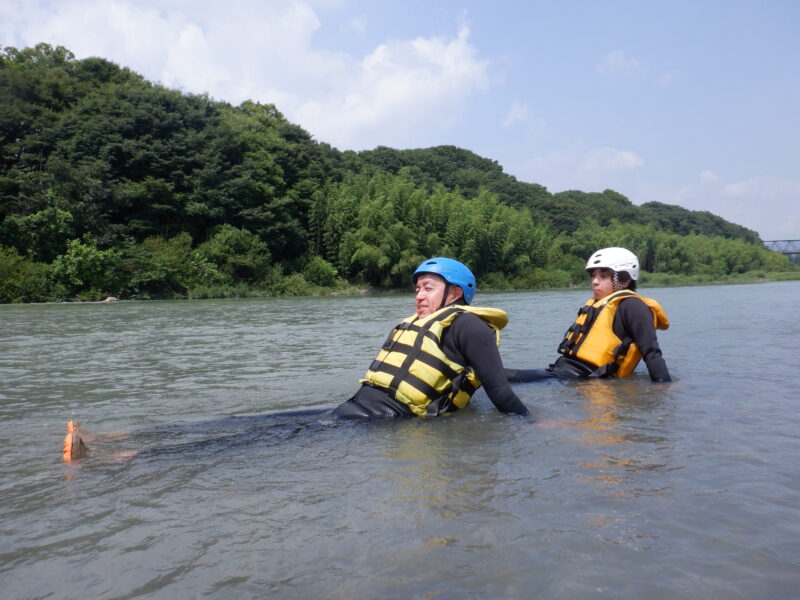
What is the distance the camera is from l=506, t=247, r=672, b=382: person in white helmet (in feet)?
21.2

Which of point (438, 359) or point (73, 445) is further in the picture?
point (438, 359)

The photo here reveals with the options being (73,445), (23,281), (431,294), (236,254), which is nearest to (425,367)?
(431,294)

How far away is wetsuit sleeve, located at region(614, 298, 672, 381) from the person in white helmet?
0.12ft

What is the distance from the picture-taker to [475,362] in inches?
172

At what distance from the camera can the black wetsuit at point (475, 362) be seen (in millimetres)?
4344

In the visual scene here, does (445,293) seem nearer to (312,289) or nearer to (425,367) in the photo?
(425,367)

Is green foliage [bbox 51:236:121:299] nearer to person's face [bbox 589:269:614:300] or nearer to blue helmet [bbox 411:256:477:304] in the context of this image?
person's face [bbox 589:269:614:300]

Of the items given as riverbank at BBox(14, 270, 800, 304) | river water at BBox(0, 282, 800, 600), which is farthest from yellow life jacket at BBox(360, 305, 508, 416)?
riverbank at BBox(14, 270, 800, 304)

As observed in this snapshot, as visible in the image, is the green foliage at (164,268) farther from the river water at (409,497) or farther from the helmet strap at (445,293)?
the helmet strap at (445,293)

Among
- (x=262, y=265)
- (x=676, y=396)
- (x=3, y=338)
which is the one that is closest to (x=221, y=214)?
(x=262, y=265)

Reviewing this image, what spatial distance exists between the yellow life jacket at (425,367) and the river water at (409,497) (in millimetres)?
204

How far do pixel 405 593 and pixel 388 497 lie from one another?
0.92 m

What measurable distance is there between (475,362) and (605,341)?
2.83 m

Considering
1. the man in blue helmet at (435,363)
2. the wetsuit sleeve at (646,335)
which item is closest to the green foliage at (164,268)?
the wetsuit sleeve at (646,335)
